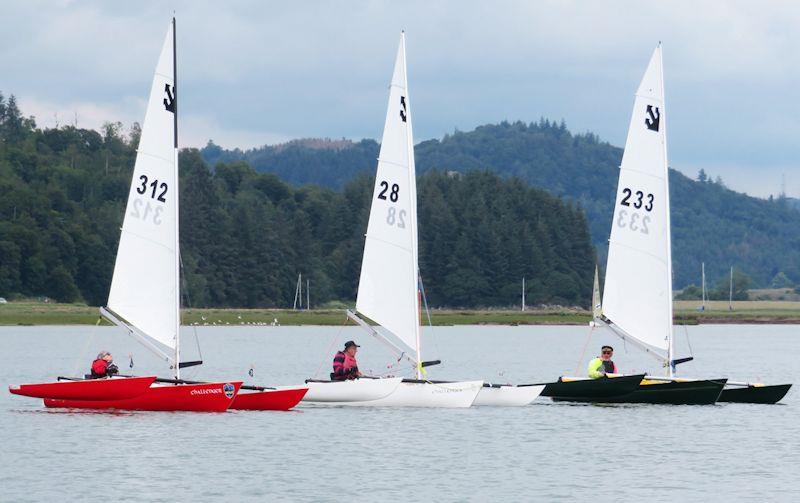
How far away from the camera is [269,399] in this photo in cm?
4591

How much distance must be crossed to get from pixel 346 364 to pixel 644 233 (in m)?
11.1

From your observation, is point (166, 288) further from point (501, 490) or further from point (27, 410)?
point (501, 490)

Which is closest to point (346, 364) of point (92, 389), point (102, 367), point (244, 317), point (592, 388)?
point (102, 367)

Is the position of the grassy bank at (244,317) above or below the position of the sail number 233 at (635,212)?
below

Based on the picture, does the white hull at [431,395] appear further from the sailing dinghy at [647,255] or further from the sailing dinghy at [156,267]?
the sailing dinghy at [647,255]

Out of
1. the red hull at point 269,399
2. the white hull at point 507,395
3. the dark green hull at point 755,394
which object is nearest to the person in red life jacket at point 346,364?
the red hull at point 269,399

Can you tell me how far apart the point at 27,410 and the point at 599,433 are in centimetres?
1865

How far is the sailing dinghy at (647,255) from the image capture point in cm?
4803

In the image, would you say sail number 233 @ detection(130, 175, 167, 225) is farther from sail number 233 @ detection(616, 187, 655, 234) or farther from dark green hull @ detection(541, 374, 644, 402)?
sail number 233 @ detection(616, 187, 655, 234)

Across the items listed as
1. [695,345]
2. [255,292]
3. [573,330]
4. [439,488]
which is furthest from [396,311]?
[255,292]

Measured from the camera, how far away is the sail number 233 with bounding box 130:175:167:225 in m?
43.4

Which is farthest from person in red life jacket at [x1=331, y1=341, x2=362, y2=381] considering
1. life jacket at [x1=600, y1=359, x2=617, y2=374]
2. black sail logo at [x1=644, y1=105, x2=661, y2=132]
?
black sail logo at [x1=644, y1=105, x2=661, y2=132]

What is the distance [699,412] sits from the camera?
159 feet

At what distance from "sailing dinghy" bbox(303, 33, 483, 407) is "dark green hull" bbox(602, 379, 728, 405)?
553 centimetres
